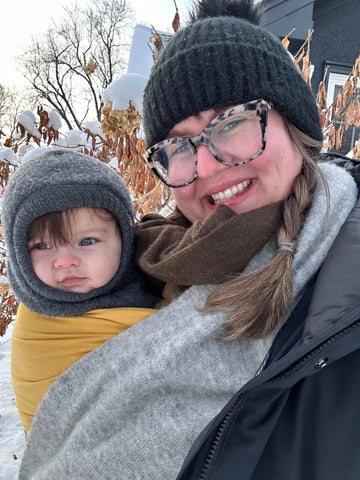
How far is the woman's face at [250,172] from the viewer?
1.21 m

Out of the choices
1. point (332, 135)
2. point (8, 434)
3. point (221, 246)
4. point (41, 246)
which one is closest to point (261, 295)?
point (221, 246)

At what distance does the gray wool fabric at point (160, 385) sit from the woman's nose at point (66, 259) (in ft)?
1.11

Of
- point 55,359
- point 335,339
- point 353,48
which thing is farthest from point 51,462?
point 353,48

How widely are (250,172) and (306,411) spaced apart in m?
0.70

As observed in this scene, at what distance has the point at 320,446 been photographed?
0.86 m

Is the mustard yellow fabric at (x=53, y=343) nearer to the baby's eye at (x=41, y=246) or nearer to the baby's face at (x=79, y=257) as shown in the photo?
the baby's face at (x=79, y=257)

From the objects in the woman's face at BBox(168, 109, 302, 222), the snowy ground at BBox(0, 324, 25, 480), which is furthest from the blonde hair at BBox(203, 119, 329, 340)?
the snowy ground at BBox(0, 324, 25, 480)

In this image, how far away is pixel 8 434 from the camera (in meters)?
3.78

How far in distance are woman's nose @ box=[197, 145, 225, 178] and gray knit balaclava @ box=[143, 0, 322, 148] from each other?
4.8 inches

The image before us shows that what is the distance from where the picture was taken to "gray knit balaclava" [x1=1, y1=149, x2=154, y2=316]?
4.35 feet

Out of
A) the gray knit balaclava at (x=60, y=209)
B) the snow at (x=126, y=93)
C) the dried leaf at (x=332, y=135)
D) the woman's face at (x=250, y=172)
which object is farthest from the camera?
the dried leaf at (x=332, y=135)

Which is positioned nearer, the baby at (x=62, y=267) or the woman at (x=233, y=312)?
the woman at (x=233, y=312)

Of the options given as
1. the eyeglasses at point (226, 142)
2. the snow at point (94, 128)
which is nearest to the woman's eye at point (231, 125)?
the eyeglasses at point (226, 142)

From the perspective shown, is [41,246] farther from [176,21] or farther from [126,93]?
[176,21]
